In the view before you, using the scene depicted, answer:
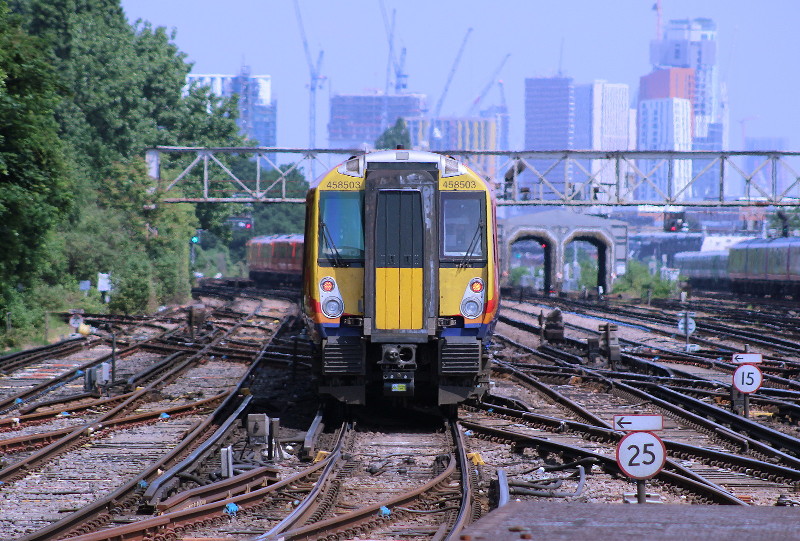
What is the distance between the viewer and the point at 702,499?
933 cm

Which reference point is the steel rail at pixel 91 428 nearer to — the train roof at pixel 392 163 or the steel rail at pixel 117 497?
the steel rail at pixel 117 497

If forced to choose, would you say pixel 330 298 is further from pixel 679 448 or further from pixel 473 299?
pixel 679 448

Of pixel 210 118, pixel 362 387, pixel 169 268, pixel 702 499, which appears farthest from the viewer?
pixel 210 118

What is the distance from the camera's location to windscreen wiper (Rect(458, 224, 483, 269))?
12.8 metres

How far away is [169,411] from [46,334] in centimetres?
1507

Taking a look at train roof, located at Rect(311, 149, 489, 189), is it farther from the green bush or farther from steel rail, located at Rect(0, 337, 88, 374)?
the green bush

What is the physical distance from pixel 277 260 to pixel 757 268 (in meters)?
26.0

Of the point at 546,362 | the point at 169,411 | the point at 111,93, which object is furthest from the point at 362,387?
the point at 111,93

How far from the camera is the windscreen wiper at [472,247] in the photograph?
1279 centimetres

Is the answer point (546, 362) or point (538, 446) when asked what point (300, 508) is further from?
point (546, 362)

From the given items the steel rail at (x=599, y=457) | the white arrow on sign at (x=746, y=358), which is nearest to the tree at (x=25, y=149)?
the steel rail at (x=599, y=457)

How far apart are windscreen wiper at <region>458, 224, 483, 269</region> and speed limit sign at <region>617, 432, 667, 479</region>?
4643 millimetres

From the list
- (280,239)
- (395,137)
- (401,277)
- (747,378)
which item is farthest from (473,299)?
(395,137)

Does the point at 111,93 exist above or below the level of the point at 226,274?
above
